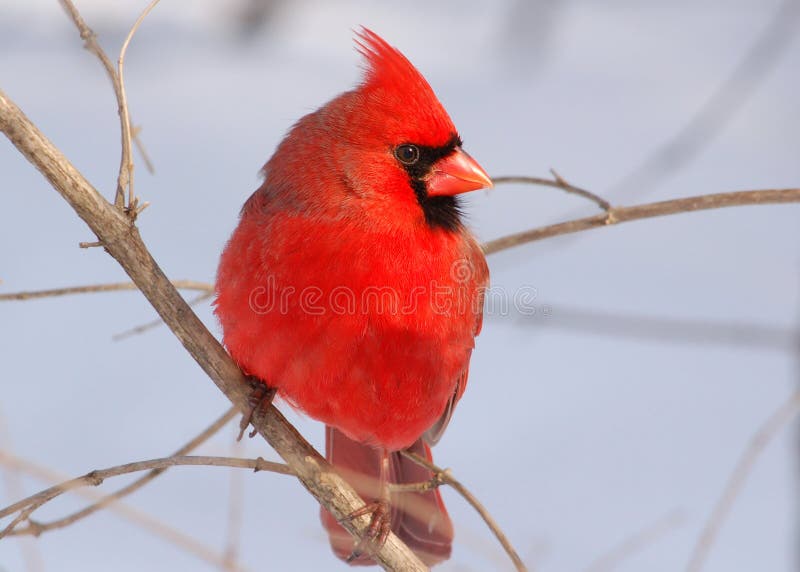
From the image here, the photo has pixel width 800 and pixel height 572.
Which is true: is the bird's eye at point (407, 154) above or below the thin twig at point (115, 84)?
below

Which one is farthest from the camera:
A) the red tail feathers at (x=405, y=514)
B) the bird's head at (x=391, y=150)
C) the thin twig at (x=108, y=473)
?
the red tail feathers at (x=405, y=514)

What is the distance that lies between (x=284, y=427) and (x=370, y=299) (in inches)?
11.5

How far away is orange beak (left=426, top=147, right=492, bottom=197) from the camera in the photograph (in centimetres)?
195

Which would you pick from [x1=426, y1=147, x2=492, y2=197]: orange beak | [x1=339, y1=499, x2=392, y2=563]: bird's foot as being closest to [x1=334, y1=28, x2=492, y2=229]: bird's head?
[x1=426, y1=147, x2=492, y2=197]: orange beak

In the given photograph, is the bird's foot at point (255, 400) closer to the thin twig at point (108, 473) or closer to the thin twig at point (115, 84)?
the thin twig at point (108, 473)

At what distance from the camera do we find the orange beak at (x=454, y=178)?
1.95 metres

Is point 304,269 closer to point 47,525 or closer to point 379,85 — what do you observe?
point 379,85

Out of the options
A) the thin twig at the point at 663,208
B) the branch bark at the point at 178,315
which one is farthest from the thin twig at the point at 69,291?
the thin twig at the point at 663,208

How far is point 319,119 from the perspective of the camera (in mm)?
A: 2002

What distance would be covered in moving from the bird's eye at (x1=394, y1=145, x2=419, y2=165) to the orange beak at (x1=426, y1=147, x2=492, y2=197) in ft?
0.15

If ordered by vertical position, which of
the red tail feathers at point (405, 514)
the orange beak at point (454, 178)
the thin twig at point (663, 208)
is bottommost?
the red tail feathers at point (405, 514)

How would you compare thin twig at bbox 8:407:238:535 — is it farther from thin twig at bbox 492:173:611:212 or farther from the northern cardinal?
thin twig at bbox 492:173:611:212

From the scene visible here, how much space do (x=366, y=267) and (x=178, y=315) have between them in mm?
351

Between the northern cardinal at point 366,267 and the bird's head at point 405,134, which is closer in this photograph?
the northern cardinal at point 366,267
